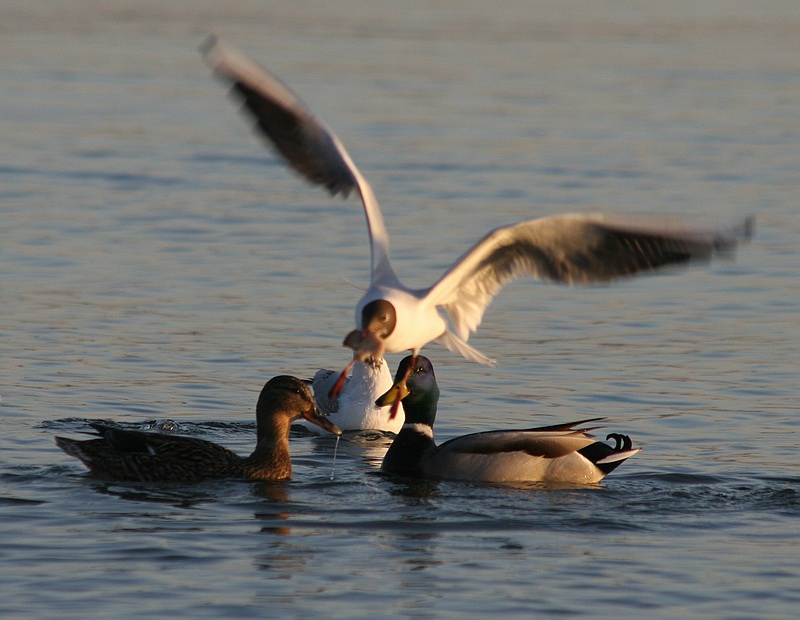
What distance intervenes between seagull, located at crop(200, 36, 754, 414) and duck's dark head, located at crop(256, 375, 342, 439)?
0.25 metres

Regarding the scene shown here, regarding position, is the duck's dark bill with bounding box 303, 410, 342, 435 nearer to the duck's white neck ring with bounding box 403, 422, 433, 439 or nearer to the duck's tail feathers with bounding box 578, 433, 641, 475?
the duck's white neck ring with bounding box 403, 422, 433, 439

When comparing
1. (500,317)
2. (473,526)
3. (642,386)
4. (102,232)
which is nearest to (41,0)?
(102,232)

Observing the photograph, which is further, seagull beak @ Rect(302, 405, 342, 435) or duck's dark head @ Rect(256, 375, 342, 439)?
seagull beak @ Rect(302, 405, 342, 435)

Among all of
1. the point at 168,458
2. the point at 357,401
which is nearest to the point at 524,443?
the point at 357,401

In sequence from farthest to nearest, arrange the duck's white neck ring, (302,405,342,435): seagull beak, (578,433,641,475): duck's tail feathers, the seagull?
the duck's white neck ring
(302,405,342,435): seagull beak
(578,433,641,475): duck's tail feathers
the seagull

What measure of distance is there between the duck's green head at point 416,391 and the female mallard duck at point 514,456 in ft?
0.66

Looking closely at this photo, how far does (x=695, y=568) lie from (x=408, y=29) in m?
27.4

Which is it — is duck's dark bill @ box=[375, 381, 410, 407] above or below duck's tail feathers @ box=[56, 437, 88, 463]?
above

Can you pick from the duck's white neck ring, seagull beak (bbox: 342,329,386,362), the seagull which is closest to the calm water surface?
the duck's white neck ring

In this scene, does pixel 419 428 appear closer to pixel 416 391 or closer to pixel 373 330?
pixel 416 391

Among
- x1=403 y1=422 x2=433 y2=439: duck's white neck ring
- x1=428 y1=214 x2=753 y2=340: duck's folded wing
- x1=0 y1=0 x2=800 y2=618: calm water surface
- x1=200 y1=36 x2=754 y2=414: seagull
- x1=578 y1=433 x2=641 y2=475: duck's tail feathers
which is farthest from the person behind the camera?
x1=403 y1=422 x2=433 y2=439: duck's white neck ring

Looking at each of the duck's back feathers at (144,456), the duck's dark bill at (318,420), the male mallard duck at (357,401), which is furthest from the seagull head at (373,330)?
the male mallard duck at (357,401)

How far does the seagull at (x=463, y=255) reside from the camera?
9.28 meters

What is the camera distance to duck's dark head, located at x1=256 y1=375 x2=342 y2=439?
977 centimetres
